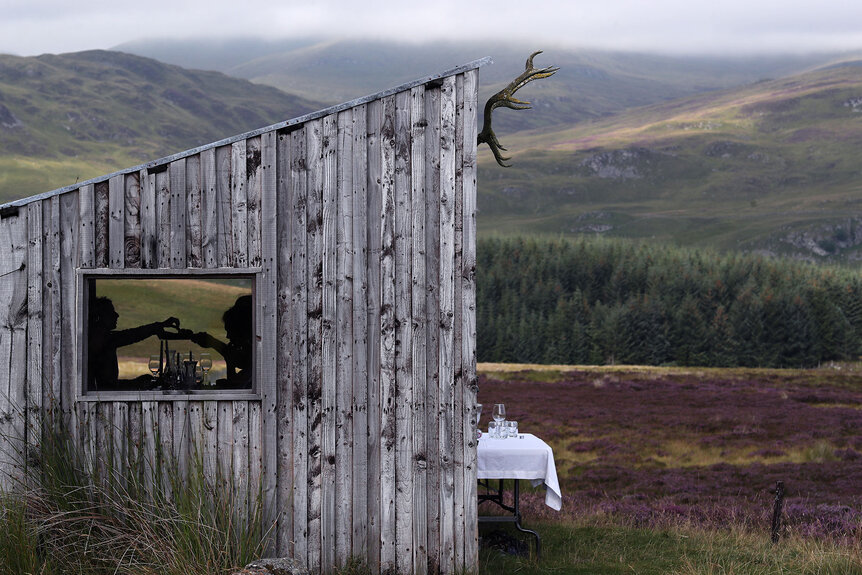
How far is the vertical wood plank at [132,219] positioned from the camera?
6.18m

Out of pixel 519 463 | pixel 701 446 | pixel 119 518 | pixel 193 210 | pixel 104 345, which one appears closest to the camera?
pixel 119 518

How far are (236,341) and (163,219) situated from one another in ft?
5.78

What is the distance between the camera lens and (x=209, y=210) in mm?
6277

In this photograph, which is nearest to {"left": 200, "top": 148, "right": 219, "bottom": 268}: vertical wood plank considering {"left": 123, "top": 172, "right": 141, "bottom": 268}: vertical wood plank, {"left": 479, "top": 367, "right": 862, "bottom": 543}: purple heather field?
{"left": 123, "top": 172, "right": 141, "bottom": 268}: vertical wood plank

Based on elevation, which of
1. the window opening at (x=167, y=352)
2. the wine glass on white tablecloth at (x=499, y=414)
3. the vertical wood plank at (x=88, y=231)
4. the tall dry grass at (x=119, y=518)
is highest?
the vertical wood plank at (x=88, y=231)

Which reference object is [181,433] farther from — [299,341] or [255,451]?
[299,341]

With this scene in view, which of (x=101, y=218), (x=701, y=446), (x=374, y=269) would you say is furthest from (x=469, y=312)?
(x=701, y=446)

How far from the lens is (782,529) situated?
406 inches

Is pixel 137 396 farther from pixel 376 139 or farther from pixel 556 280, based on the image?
pixel 556 280

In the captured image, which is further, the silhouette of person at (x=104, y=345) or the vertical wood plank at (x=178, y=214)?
the silhouette of person at (x=104, y=345)

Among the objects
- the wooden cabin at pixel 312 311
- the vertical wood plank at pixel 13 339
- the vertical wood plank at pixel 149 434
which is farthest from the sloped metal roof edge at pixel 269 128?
the vertical wood plank at pixel 149 434

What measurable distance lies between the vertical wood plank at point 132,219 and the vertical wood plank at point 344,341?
4.82ft

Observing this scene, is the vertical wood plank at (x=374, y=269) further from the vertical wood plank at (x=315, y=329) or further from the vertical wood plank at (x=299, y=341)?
the vertical wood plank at (x=299, y=341)

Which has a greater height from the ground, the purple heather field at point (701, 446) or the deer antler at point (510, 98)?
the deer antler at point (510, 98)
